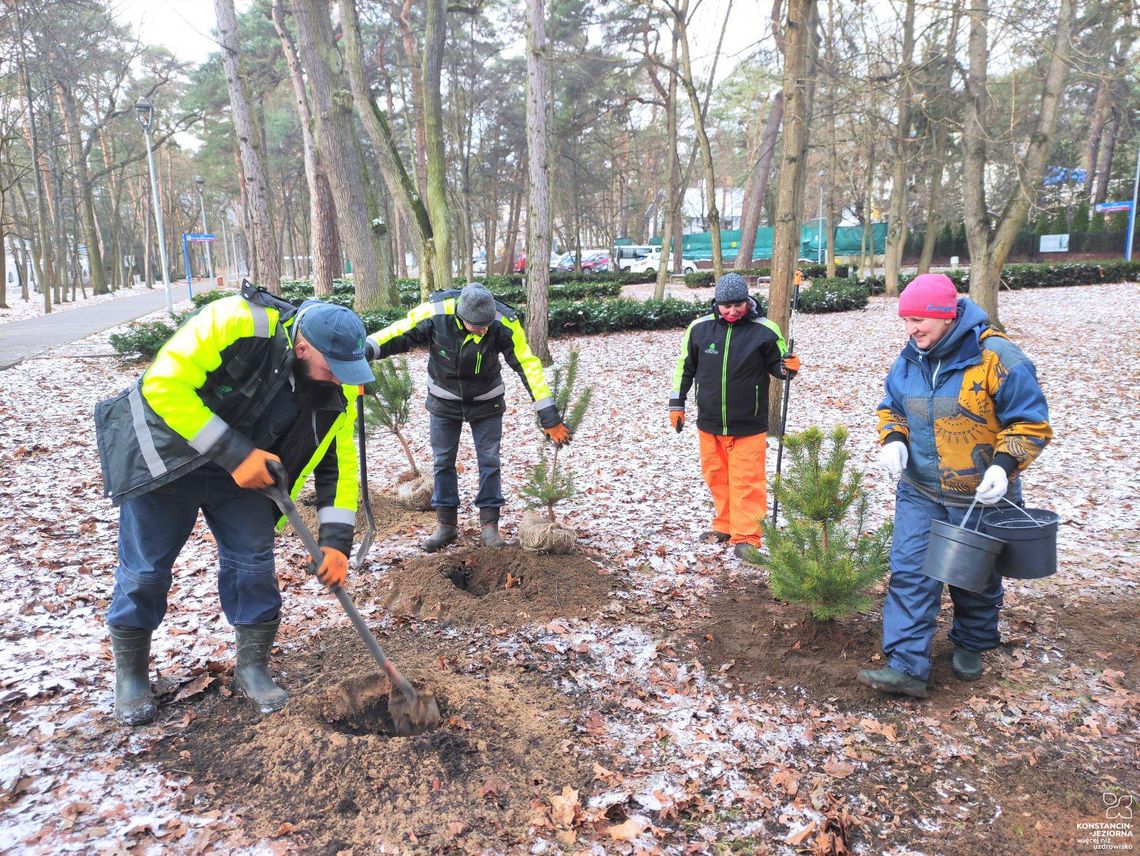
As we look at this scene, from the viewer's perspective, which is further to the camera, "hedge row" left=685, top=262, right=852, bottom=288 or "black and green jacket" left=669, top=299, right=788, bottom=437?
"hedge row" left=685, top=262, right=852, bottom=288

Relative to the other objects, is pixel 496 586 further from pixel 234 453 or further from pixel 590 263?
pixel 590 263

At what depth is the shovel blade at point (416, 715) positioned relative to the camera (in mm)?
2951

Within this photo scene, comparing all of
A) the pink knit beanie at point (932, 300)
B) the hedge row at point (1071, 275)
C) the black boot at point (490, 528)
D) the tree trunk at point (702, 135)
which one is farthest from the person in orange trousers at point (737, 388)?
the hedge row at point (1071, 275)

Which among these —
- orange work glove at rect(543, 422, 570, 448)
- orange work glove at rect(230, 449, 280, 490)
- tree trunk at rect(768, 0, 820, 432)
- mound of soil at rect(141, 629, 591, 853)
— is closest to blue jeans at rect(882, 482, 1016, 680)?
mound of soil at rect(141, 629, 591, 853)

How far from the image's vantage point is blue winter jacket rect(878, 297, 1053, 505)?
288 centimetres

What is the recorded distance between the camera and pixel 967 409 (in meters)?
3.01

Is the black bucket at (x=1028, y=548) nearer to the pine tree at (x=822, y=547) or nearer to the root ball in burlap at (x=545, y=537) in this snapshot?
the pine tree at (x=822, y=547)

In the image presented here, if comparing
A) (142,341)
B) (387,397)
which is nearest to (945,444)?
(387,397)

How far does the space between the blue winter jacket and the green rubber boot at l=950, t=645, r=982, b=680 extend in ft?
2.64

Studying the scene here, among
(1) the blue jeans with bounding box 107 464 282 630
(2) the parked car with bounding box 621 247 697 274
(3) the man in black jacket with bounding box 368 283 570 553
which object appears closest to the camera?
(1) the blue jeans with bounding box 107 464 282 630

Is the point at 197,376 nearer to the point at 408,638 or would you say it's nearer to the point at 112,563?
the point at 408,638

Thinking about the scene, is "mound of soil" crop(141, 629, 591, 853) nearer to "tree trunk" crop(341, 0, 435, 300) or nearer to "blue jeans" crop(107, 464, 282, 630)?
"blue jeans" crop(107, 464, 282, 630)

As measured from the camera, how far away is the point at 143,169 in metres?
40.8

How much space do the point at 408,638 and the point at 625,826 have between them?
1659 millimetres
